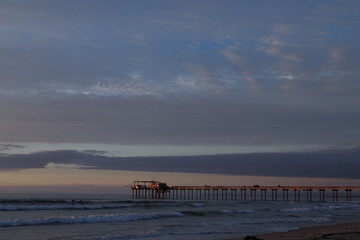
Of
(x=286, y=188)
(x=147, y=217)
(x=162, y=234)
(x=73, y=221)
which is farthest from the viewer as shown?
(x=286, y=188)

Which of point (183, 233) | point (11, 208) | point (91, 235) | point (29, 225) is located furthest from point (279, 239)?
point (11, 208)

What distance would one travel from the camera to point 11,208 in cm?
4309

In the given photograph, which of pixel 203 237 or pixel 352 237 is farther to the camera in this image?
pixel 203 237

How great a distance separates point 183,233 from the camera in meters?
23.1

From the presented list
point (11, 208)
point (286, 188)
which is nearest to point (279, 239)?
point (11, 208)

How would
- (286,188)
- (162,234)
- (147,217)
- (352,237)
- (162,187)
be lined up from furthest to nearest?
1. (162,187)
2. (286,188)
3. (147,217)
4. (162,234)
5. (352,237)

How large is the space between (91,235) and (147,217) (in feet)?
44.4

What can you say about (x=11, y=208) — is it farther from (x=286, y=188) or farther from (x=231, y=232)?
(x=286, y=188)

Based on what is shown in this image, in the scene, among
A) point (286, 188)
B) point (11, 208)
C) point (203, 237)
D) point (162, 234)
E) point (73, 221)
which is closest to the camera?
point (203, 237)

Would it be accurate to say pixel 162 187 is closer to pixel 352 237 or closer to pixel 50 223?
pixel 50 223

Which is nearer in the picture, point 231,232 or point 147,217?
point 231,232

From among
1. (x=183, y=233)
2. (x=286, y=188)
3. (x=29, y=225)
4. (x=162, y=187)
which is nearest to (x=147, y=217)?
(x=29, y=225)

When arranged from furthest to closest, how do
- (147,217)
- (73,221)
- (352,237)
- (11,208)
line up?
(11,208), (147,217), (73,221), (352,237)

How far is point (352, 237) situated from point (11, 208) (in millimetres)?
32561
